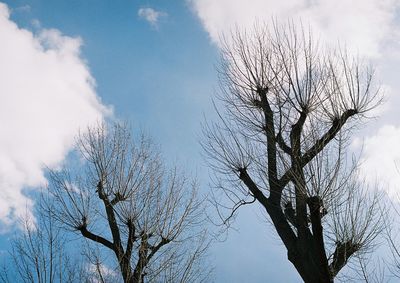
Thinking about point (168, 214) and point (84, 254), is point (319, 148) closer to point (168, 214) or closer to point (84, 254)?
point (168, 214)

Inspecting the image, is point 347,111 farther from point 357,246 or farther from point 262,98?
point 357,246

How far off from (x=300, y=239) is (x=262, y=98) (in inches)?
98.6

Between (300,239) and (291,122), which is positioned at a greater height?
(291,122)

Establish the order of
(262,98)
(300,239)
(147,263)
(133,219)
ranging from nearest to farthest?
(300,239) → (262,98) → (147,263) → (133,219)

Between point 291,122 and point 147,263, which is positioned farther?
point 147,263

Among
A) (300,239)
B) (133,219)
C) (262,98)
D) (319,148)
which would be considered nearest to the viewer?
(300,239)

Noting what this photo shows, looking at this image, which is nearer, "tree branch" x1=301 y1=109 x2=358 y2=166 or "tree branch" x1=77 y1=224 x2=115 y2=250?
"tree branch" x1=301 y1=109 x2=358 y2=166

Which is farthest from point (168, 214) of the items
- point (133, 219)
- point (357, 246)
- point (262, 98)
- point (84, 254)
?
point (357, 246)

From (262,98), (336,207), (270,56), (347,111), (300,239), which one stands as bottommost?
(300,239)

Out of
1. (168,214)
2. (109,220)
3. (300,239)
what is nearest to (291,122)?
(300,239)

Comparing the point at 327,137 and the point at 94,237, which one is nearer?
the point at 327,137

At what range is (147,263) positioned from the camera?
760cm

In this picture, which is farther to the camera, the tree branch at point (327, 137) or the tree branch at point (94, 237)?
the tree branch at point (94, 237)

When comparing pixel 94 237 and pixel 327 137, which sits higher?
pixel 94 237
